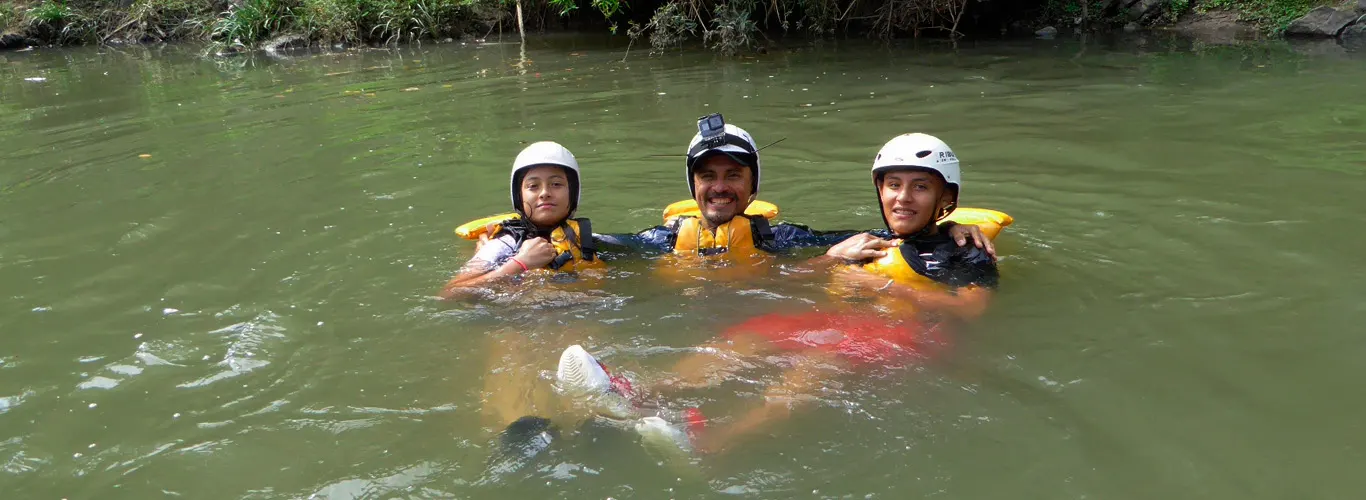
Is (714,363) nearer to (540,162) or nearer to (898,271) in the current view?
(898,271)

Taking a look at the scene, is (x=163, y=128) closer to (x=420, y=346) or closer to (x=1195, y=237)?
(x=420, y=346)

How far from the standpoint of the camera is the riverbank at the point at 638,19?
15117mm

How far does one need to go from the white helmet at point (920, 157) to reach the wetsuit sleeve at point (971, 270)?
0.36 m

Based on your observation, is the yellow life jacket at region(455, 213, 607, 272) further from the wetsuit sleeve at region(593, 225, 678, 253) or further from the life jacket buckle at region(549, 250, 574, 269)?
the wetsuit sleeve at region(593, 225, 678, 253)

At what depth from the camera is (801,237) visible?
5.96m

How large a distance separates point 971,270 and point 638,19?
14.4 m

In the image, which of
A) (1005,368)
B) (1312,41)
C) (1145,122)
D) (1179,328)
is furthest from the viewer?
(1312,41)

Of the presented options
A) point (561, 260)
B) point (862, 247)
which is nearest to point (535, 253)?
point (561, 260)

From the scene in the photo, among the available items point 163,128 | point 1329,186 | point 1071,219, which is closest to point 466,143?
point 163,128

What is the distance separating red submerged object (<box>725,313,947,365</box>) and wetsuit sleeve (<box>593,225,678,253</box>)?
4.07 ft

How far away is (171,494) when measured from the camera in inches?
135

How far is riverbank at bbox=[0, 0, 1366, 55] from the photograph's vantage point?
15.1 meters

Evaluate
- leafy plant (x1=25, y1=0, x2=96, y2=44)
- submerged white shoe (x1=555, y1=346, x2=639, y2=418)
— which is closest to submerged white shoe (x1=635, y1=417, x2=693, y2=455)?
submerged white shoe (x1=555, y1=346, x2=639, y2=418)

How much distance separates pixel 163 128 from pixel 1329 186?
10.6m
